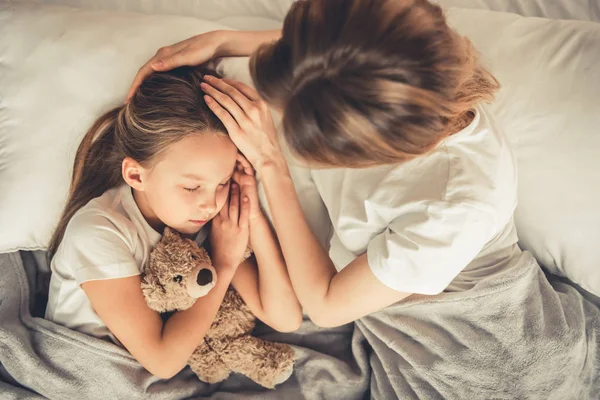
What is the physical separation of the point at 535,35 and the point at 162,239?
2.87 ft

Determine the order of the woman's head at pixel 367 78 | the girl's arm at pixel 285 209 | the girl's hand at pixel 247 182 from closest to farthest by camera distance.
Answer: the woman's head at pixel 367 78 → the girl's arm at pixel 285 209 → the girl's hand at pixel 247 182

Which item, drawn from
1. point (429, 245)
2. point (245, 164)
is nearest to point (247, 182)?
point (245, 164)

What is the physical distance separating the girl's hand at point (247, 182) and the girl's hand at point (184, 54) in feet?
0.77

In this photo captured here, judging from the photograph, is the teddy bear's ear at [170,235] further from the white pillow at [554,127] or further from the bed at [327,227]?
the white pillow at [554,127]

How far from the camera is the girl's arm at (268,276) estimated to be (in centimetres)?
99

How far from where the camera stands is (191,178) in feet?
2.83

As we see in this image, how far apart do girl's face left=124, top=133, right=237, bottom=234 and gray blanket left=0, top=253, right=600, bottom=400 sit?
330mm

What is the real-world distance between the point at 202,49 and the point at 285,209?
383mm

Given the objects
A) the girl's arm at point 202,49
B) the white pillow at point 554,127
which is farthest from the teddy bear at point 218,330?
the white pillow at point 554,127

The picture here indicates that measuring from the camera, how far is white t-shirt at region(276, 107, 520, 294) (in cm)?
70

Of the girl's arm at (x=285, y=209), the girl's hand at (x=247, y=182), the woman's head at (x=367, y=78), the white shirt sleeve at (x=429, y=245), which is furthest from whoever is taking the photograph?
the girl's hand at (x=247, y=182)

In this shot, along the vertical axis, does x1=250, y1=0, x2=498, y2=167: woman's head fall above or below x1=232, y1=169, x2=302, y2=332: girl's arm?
above

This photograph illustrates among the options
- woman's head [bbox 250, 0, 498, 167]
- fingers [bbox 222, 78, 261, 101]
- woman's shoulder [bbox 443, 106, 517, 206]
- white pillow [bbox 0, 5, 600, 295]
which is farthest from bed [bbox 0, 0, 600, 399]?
woman's head [bbox 250, 0, 498, 167]

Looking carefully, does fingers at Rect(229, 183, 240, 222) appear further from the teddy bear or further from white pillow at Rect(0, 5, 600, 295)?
white pillow at Rect(0, 5, 600, 295)
